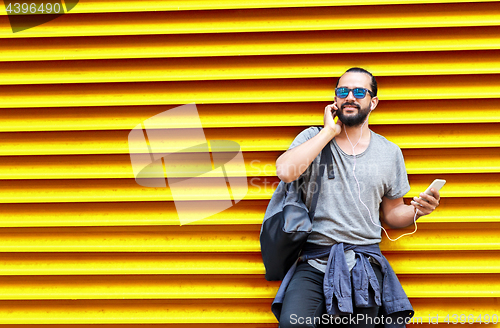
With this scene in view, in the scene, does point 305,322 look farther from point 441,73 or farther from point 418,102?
point 441,73

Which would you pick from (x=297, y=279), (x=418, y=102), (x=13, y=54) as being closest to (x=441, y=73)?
(x=418, y=102)

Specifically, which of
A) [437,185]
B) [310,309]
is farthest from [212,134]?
[437,185]

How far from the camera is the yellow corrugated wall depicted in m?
2.57

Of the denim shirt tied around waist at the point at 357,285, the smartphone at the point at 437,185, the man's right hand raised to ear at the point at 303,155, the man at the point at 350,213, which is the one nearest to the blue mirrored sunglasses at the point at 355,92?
the man at the point at 350,213

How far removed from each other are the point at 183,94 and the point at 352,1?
4.54ft

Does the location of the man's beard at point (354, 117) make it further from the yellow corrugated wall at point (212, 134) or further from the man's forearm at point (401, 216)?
the man's forearm at point (401, 216)

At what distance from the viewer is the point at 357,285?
208 cm

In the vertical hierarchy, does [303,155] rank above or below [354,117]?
below

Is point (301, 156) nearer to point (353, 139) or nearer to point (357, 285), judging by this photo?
point (353, 139)

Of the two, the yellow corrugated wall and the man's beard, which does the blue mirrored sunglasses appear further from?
the yellow corrugated wall

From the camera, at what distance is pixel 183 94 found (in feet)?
8.66

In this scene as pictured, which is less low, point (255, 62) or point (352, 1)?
point (352, 1)

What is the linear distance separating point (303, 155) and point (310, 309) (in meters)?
0.88

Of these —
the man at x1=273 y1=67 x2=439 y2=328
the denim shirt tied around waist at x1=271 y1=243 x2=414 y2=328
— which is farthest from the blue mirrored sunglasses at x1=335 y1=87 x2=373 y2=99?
the denim shirt tied around waist at x1=271 y1=243 x2=414 y2=328
